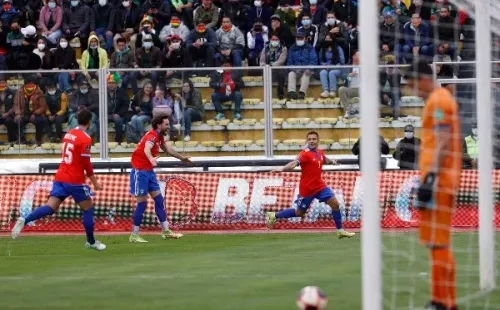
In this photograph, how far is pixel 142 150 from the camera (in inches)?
877

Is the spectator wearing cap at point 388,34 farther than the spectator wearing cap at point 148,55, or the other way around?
the spectator wearing cap at point 148,55

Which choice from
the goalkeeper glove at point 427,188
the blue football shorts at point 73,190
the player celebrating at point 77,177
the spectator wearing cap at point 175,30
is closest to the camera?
the goalkeeper glove at point 427,188

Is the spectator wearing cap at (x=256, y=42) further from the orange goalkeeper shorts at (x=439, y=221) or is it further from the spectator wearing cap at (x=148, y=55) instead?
the orange goalkeeper shorts at (x=439, y=221)

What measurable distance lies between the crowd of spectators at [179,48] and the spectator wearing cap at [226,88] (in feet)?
0.07

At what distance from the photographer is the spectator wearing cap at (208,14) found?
31328 mm

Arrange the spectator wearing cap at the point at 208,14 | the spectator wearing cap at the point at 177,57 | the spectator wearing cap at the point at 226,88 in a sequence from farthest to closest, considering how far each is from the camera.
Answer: the spectator wearing cap at the point at 208,14, the spectator wearing cap at the point at 177,57, the spectator wearing cap at the point at 226,88

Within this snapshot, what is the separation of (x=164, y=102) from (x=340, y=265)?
35.4 feet

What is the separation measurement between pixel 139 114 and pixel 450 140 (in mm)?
15968

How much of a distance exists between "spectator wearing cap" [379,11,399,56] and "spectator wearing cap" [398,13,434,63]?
26 cm

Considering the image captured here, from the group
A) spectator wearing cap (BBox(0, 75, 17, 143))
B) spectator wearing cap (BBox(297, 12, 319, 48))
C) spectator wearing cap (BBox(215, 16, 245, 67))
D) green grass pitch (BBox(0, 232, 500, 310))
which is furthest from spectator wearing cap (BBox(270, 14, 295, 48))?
green grass pitch (BBox(0, 232, 500, 310))

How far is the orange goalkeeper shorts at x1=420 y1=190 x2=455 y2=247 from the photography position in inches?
446

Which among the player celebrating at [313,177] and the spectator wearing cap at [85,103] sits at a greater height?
the spectator wearing cap at [85,103]

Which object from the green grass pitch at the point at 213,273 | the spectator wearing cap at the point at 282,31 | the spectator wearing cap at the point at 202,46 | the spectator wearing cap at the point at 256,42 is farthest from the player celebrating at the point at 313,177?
the spectator wearing cap at the point at 282,31

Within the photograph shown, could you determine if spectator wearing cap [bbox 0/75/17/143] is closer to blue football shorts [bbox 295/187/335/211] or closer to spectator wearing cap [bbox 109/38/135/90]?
spectator wearing cap [bbox 109/38/135/90]
